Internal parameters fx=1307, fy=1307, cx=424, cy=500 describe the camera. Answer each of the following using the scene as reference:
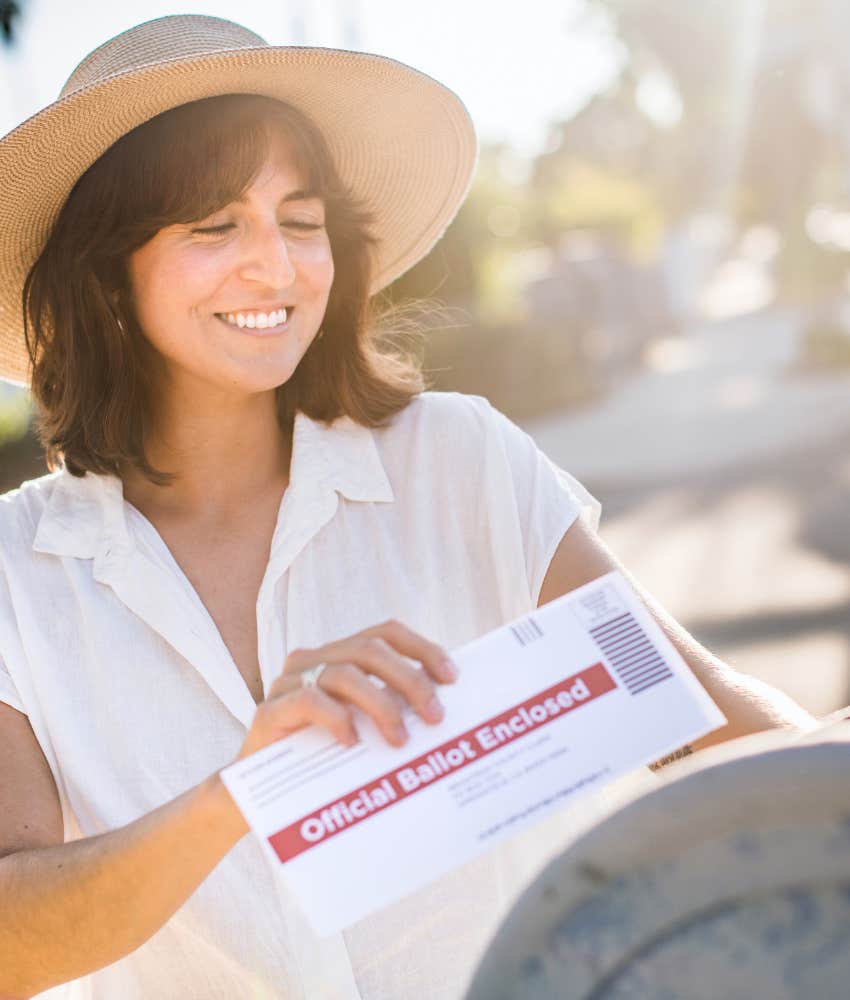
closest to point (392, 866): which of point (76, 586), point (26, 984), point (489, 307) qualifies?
point (26, 984)

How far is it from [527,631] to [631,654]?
0.29 feet

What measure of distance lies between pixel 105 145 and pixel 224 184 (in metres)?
0.23

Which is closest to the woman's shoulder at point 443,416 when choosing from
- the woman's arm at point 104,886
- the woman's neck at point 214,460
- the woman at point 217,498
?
the woman at point 217,498

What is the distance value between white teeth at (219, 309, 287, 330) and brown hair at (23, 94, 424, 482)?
167 mm

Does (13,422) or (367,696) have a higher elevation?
(367,696)

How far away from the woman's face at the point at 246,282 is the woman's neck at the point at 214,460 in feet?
0.35

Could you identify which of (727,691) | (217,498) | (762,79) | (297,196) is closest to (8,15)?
(297,196)

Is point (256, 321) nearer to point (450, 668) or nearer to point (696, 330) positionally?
point (450, 668)

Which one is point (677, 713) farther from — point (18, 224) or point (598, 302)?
point (598, 302)

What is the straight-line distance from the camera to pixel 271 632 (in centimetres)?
193

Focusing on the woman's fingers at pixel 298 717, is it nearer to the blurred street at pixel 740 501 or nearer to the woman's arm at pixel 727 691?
the woman's arm at pixel 727 691

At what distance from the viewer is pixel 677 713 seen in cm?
108

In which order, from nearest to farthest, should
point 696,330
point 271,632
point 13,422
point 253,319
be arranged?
point 271,632 < point 253,319 < point 13,422 < point 696,330

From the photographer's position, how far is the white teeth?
2053 mm
